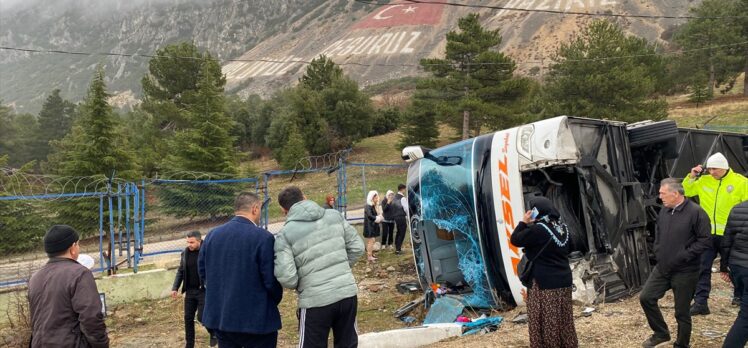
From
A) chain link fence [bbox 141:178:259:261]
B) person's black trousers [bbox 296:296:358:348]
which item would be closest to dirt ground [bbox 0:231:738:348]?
person's black trousers [bbox 296:296:358:348]

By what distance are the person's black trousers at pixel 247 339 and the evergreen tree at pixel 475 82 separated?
88.1 feet

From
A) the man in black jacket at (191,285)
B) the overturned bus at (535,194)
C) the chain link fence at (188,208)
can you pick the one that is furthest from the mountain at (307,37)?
the man in black jacket at (191,285)

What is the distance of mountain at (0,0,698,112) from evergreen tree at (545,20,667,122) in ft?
29.7

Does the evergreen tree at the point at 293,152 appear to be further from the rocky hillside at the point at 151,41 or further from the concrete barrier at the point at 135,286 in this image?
the rocky hillside at the point at 151,41

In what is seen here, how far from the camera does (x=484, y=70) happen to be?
30.9 metres

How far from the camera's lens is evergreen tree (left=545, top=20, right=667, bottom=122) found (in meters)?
26.2

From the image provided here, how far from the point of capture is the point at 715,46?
36094 mm

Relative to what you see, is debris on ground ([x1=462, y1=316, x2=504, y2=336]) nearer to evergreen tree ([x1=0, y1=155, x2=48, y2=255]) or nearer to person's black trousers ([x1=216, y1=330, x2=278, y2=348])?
person's black trousers ([x1=216, y1=330, x2=278, y2=348])

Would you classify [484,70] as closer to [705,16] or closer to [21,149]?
[705,16]

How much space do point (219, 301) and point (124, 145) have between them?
2226cm

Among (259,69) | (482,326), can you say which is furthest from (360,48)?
(482,326)

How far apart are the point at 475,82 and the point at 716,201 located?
25307mm

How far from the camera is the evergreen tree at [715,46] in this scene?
35.8 meters

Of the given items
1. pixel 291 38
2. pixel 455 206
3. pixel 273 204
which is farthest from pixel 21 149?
pixel 291 38
